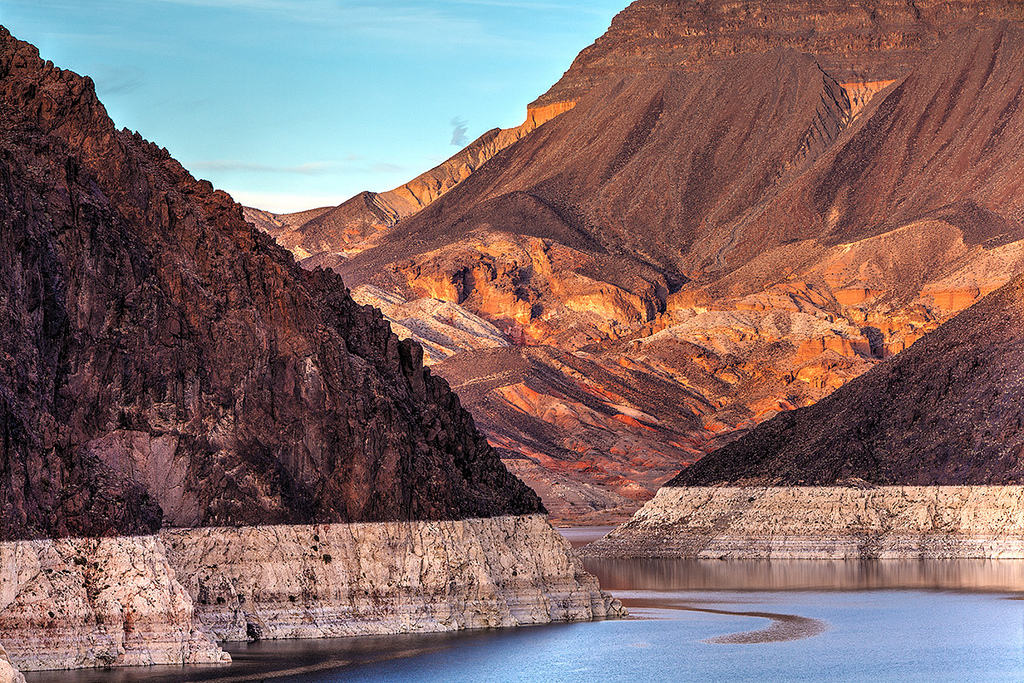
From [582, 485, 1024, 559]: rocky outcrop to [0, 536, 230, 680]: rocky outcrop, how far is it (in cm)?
8284

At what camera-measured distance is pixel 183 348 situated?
60.7m

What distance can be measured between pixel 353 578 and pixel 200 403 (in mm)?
7041

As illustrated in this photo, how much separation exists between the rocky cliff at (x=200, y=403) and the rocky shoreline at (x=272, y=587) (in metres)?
0.08

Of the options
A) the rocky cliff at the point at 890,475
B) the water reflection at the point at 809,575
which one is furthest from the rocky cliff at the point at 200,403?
the rocky cliff at the point at 890,475

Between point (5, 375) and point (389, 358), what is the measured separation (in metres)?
19.0

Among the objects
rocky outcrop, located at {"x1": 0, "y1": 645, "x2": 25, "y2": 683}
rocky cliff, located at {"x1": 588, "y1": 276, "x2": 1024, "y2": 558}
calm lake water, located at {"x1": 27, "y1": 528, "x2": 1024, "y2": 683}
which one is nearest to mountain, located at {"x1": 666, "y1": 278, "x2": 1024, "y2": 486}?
rocky cliff, located at {"x1": 588, "y1": 276, "x2": 1024, "y2": 558}

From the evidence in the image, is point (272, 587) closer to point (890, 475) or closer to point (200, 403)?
point (200, 403)

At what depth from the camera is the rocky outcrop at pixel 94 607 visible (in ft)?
159

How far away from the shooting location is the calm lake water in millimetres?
55562

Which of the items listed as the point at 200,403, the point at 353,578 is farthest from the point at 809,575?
the point at 200,403

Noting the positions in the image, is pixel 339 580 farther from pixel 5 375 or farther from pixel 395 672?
pixel 5 375

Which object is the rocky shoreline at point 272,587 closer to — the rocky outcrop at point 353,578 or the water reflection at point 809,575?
the rocky outcrop at point 353,578

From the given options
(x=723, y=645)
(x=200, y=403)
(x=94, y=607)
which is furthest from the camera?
(x=723, y=645)

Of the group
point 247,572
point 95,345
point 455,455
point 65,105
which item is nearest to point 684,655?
point 455,455
